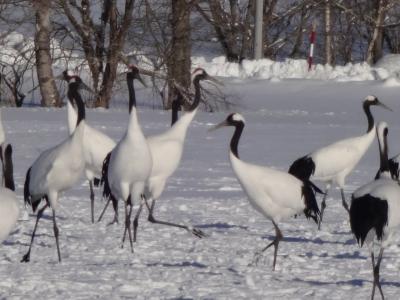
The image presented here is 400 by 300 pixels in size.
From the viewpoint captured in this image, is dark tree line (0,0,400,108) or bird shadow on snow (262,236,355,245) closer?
bird shadow on snow (262,236,355,245)

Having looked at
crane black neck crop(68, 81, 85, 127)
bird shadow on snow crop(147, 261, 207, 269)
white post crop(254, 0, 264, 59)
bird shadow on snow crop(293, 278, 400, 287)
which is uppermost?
white post crop(254, 0, 264, 59)

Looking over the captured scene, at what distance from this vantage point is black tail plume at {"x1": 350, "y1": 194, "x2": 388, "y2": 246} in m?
7.57

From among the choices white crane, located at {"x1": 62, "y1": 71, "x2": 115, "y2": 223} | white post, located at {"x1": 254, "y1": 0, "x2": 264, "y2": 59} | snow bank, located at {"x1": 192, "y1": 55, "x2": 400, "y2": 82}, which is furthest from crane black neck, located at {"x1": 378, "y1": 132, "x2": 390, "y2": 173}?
white post, located at {"x1": 254, "y1": 0, "x2": 264, "y2": 59}

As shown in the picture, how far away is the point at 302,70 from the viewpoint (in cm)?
3089

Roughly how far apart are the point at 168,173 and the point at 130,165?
1216mm

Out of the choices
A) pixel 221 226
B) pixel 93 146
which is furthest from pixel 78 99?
pixel 93 146

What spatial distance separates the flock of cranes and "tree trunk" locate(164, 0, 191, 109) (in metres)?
12.9

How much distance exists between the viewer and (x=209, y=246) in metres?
9.59

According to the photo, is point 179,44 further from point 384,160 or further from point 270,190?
point 270,190

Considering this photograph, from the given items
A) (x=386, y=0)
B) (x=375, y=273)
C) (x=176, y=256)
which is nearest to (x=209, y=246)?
(x=176, y=256)

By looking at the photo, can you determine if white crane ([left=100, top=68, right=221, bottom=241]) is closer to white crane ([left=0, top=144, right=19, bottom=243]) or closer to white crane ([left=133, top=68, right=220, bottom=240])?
white crane ([left=133, top=68, right=220, bottom=240])

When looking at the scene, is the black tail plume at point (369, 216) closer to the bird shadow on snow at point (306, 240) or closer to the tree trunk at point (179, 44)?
the bird shadow on snow at point (306, 240)

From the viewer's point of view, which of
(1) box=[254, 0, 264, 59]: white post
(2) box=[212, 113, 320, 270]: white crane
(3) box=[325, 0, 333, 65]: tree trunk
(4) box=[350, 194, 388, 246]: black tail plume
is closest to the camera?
(4) box=[350, 194, 388, 246]: black tail plume

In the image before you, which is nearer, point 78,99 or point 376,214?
point 376,214
